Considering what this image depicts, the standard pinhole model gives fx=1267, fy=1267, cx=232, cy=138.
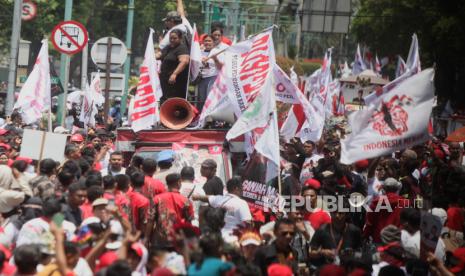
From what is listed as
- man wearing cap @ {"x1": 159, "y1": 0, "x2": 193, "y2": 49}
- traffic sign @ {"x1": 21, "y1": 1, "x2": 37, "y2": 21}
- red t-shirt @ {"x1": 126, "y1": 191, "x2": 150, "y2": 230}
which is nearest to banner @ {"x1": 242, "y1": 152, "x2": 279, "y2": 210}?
red t-shirt @ {"x1": 126, "y1": 191, "x2": 150, "y2": 230}

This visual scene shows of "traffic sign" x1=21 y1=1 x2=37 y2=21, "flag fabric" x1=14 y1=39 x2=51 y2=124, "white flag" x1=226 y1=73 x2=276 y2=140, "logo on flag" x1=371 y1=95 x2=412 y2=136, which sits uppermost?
"traffic sign" x1=21 y1=1 x2=37 y2=21

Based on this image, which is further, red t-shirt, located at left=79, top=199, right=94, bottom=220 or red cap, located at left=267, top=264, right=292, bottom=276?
red t-shirt, located at left=79, top=199, right=94, bottom=220

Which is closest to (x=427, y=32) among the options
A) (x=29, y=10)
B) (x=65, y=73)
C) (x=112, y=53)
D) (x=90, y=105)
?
(x=29, y=10)

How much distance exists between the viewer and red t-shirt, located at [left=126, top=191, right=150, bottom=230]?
1208 cm

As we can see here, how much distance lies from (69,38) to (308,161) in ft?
17.6

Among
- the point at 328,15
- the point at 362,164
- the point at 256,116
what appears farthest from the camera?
the point at 328,15

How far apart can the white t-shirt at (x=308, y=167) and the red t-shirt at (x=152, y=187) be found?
4299mm

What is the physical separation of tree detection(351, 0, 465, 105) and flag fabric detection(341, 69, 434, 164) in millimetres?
25261

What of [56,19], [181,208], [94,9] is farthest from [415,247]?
[94,9]

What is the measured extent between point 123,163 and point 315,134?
4403 mm

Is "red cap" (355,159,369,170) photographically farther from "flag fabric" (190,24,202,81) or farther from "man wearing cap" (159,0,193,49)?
"man wearing cap" (159,0,193,49)

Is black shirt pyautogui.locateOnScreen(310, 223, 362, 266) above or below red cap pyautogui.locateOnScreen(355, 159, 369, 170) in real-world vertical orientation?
below

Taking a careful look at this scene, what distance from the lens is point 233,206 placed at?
12078 millimetres

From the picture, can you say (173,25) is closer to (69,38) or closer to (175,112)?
(175,112)
